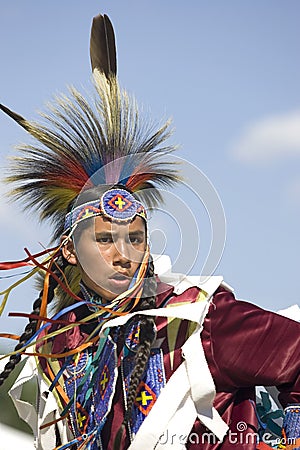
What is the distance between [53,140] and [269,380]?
103 centimetres

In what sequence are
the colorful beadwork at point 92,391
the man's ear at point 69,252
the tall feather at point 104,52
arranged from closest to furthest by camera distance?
the colorful beadwork at point 92,391 → the man's ear at point 69,252 → the tall feather at point 104,52

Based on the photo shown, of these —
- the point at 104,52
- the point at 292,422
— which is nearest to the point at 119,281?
the point at 292,422

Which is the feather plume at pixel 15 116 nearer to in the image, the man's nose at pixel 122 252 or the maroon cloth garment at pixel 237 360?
the man's nose at pixel 122 252

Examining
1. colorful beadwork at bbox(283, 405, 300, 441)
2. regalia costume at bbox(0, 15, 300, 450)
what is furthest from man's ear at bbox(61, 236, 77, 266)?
colorful beadwork at bbox(283, 405, 300, 441)

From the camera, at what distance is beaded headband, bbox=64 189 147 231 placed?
10.2ft

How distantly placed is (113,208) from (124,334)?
376 millimetres

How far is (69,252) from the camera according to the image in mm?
3285

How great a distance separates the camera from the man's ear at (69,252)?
10.7 feet

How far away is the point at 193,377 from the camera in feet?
9.43

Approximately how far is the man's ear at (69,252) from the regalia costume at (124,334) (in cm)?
2

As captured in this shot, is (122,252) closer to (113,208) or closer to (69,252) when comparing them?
(113,208)

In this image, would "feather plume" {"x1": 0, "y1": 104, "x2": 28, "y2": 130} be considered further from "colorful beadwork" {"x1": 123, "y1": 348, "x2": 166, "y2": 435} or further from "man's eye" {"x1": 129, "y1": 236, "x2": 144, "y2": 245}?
"colorful beadwork" {"x1": 123, "y1": 348, "x2": 166, "y2": 435}

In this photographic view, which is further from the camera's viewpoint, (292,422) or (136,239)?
(136,239)

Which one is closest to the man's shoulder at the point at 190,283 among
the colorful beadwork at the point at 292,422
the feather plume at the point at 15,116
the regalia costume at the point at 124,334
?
the regalia costume at the point at 124,334
